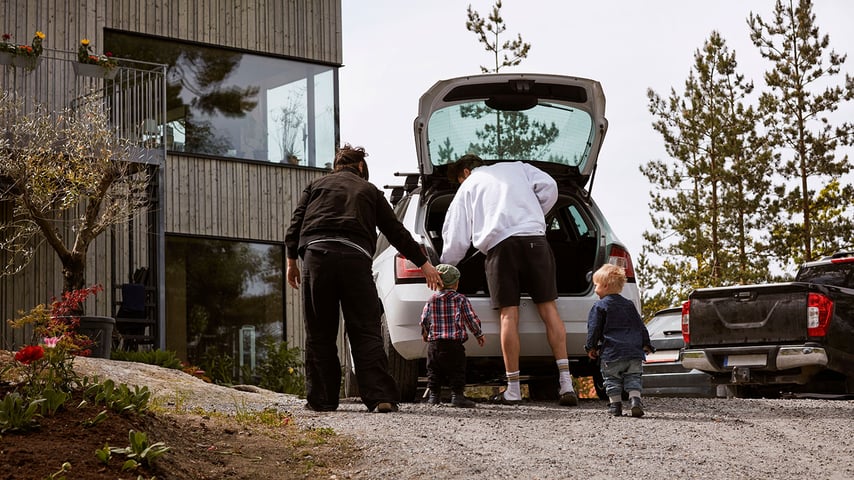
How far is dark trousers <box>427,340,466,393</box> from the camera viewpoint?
8.42m

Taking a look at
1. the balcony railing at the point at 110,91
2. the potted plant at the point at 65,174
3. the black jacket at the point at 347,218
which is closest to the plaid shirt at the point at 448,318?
the black jacket at the point at 347,218

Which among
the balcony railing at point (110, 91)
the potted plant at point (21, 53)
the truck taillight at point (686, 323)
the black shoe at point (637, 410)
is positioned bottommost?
the black shoe at point (637, 410)

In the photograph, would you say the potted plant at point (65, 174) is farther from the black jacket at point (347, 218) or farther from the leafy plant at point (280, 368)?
the black jacket at point (347, 218)

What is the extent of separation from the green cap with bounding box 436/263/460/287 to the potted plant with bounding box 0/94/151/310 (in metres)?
7.82

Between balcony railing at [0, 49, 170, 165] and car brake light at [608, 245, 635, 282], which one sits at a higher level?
balcony railing at [0, 49, 170, 165]

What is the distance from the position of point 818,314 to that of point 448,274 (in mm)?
4442

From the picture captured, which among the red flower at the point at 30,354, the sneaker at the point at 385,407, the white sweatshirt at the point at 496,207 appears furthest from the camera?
the white sweatshirt at the point at 496,207

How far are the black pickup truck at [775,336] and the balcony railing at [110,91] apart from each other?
8534mm

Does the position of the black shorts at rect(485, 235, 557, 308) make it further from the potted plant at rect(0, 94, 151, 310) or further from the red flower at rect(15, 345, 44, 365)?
the potted plant at rect(0, 94, 151, 310)

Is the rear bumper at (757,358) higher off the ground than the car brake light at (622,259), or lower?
lower

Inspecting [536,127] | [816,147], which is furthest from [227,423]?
[816,147]

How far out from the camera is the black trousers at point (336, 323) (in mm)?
7977

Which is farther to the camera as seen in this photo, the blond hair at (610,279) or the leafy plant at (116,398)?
the blond hair at (610,279)

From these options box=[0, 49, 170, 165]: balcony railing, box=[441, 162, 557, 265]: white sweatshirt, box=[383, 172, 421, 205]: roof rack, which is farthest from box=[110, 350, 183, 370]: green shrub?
box=[441, 162, 557, 265]: white sweatshirt
